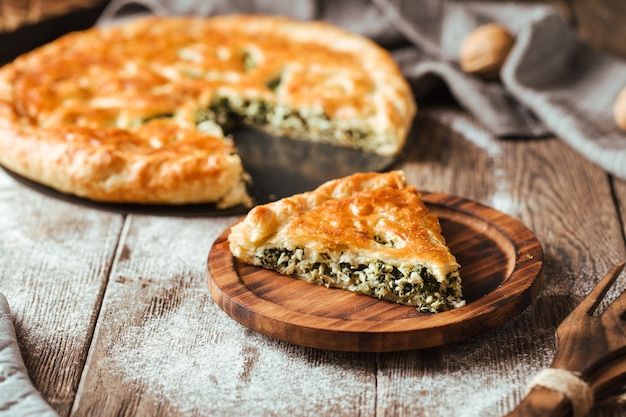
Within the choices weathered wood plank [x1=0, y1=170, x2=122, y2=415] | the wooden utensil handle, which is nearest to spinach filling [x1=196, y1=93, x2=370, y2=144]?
weathered wood plank [x1=0, y1=170, x2=122, y2=415]

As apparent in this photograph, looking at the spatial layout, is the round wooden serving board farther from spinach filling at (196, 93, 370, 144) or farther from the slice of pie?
spinach filling at (196, 93, 370, 144)

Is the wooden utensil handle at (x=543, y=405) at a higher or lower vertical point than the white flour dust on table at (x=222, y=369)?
higher

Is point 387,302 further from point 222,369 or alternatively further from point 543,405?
point 543,405

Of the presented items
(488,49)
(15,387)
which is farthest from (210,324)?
(488,49)

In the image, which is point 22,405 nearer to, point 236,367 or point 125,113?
point 236,367

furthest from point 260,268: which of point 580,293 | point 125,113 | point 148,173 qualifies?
point 125,113

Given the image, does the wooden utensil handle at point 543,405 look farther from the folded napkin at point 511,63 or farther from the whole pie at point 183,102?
the folded napkin at point 511,63

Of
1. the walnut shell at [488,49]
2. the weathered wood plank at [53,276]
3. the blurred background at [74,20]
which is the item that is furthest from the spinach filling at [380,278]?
the blurred background at [74,20]
